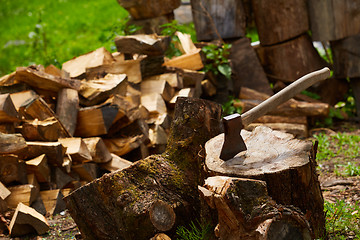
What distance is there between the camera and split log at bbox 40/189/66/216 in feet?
13.2

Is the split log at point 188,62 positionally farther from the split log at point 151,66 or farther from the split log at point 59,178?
the split log at point 59,178

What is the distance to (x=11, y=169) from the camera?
3.89 meters

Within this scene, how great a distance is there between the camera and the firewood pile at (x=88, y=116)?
395 centimetres

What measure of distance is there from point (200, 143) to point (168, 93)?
81.2 inches

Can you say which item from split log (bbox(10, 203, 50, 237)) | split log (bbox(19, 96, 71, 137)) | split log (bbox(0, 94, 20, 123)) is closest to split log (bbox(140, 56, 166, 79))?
split log (bbox(19, 96, 71, 137))

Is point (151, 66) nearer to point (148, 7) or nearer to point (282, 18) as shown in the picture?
point (148, 7)

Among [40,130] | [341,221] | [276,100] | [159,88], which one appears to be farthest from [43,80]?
[341,221]

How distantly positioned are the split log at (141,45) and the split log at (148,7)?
85 centimetres

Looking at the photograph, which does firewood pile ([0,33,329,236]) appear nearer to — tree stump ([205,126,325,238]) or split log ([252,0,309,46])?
split log ([252,0,309,46])

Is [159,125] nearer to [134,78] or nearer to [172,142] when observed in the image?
[134,78]

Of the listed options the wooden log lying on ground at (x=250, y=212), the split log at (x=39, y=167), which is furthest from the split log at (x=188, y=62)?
the wooden log lying on ground at (x=250, y=212)

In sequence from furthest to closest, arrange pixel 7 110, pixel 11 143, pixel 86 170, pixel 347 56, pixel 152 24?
pixel 152 24 < pixel 347 56 < pixel 86 170 < pixel 7 110 < pixel 11 143

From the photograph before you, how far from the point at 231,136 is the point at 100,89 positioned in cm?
214

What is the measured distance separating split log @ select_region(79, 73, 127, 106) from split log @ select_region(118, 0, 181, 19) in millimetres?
1561
